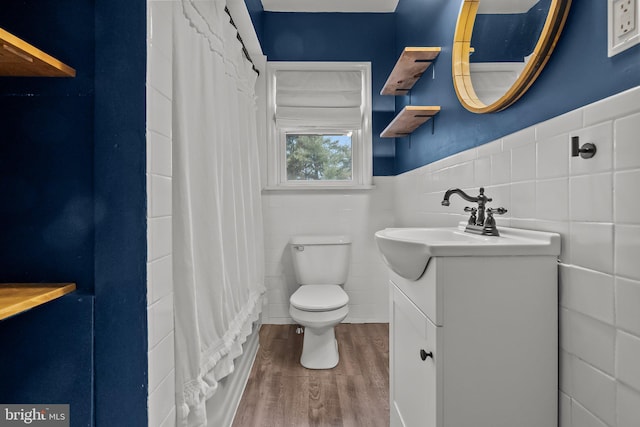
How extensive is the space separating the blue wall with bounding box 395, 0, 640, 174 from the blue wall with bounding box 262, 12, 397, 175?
411 millimetres

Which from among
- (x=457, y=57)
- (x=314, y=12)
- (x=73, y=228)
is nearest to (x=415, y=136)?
(x=457, y=57)

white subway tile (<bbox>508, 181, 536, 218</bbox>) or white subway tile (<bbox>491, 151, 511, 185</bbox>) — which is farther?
white subway tile (<bbox>491, 151, 511, 185</bbox>)

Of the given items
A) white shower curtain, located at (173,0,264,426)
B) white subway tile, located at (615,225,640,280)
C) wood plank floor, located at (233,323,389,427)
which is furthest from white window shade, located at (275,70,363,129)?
white subway tile, located at (615,225,640,280)

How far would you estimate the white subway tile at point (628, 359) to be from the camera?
73 centimetres

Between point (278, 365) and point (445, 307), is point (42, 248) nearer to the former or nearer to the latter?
point (445, 307)

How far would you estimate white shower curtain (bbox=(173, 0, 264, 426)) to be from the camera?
110cm

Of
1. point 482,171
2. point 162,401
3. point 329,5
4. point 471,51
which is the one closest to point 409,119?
point 471,51

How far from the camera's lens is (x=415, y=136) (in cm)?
239

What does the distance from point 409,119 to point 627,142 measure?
1.45m

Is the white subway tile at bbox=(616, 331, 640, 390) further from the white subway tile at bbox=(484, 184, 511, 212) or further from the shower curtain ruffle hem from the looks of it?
the shower curtain ruffle hem

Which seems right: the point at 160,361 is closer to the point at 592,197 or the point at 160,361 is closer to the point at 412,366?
the point at 412,366

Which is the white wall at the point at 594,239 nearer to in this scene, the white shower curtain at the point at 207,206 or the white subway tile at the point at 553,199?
the white subway tile at the point at 553,199

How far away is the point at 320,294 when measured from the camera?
7.50 ft

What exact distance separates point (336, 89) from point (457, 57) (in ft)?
4.69
